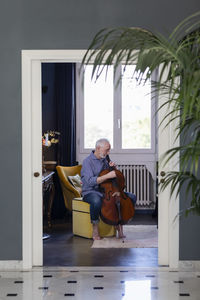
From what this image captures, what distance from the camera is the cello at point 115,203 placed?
627cm

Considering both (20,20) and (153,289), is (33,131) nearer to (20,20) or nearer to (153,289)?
(20,20)

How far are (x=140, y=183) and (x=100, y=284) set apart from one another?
391 centimetres

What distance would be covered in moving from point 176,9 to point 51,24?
3.85 feet

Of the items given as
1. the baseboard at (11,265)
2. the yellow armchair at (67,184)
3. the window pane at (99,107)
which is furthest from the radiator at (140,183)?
the baseboard at (11,265)

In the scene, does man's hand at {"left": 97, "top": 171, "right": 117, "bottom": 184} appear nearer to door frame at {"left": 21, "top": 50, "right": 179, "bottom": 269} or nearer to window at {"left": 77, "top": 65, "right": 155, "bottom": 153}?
door frame at {"left": 21, "top": 50, "right": 179, "bottom": 269}

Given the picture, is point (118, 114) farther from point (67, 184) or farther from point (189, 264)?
point (189, 264)

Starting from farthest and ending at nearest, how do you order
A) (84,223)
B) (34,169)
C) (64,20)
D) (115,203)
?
(84,223) < (115,203) < (34,169) < (64,20)

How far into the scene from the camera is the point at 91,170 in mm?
6352

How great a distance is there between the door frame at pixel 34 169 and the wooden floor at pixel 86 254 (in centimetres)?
29

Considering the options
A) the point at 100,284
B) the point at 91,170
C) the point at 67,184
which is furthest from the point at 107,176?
the point at 100,284

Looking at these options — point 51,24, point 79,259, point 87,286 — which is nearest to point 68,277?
point 87,286

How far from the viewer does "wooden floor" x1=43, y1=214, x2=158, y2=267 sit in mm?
5199

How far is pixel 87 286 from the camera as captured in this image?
443cm

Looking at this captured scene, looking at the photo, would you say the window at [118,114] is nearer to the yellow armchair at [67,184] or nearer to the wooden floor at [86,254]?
the yellow armchair at [67,184]
